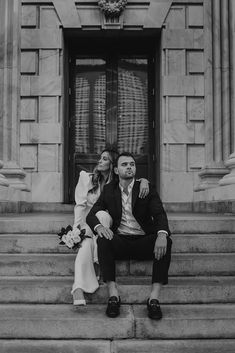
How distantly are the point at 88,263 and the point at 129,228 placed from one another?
0.66 m

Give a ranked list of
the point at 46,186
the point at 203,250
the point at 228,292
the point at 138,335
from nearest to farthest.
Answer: the point at 138,335, the point at 228,292, the point at 203,250, the point at 46,186

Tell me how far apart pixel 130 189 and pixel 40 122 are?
5304 millimetres

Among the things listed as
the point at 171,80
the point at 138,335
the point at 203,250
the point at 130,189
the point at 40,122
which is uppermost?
the point at 171,80

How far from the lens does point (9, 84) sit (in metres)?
10.1

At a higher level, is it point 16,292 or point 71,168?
point 71,168

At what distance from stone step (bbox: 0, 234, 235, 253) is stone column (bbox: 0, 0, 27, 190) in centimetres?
395

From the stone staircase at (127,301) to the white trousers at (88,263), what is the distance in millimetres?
150

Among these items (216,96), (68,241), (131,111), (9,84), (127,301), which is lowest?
(127,301)

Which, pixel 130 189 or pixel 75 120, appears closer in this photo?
pixel 130 189

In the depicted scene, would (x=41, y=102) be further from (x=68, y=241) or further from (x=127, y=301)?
(x=127, y=301)

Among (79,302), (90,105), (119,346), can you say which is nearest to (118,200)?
(79,302)

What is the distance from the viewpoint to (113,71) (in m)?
11.3

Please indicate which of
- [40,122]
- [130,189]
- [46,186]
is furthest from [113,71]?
[130,189]

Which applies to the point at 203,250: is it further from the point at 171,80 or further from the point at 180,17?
the point at 180,17
